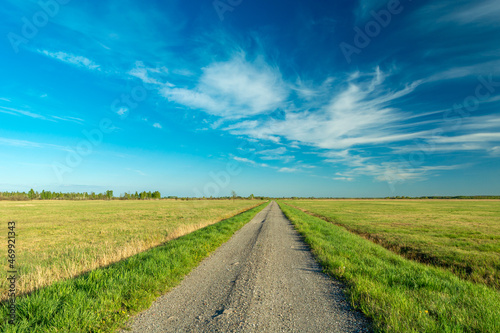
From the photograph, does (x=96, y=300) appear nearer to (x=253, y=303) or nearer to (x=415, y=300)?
(x=253, y=303)

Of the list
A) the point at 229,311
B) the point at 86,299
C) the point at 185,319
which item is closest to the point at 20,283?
the point at 86,299

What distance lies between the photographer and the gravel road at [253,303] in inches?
171

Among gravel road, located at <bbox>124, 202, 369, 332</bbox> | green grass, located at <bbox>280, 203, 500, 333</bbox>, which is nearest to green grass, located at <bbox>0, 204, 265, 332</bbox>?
gravel road, located at <bbox>124, 202, 369, 332</bbox>

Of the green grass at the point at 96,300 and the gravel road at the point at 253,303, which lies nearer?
the green grass at the point at 96,300

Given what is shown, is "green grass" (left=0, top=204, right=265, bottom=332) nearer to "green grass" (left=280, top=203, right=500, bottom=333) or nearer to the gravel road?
the gravel road

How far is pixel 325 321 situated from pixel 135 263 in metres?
6.65

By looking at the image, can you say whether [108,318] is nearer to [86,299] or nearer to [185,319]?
[86,299]

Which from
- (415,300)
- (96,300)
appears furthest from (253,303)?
(415,300)

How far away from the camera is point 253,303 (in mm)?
5328

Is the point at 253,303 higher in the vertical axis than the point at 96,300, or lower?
lower

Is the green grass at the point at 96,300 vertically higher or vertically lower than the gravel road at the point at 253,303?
higher

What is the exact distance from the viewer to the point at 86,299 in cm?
491

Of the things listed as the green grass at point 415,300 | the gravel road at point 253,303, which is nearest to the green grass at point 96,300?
the gravel road at point 253,303

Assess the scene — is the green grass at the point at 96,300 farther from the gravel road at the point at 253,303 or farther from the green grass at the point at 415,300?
the green grass at the point at 415,300
